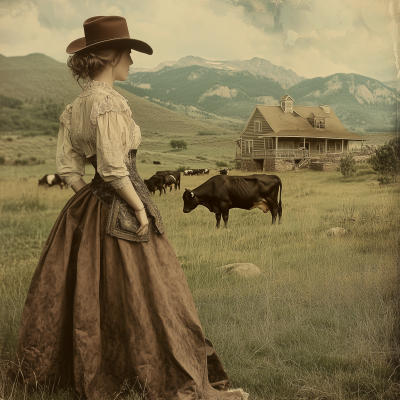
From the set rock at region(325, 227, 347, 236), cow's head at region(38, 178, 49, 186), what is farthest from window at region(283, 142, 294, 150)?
cow's head at region(38, 178, 49, 186)

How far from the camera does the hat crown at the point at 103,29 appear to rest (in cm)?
197

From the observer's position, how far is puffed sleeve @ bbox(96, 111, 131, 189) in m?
1.80

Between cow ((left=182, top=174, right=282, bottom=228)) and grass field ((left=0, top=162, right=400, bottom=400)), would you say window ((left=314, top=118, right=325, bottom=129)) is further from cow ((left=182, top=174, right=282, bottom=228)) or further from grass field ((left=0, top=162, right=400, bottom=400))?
cow ((left=182, top=174, right=282, bottom=228))

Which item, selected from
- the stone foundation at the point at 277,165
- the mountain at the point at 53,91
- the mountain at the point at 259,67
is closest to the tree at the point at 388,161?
the stone foundation at the point at 277,165

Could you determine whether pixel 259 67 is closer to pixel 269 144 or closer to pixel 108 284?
pixel 269 144

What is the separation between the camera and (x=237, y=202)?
4.09 m

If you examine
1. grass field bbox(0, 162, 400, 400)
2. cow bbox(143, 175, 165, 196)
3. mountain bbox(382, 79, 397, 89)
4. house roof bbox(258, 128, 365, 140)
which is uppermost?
mountain bbox(382, 79, 397, 89)

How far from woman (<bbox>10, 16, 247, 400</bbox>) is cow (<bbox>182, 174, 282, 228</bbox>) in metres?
2.04

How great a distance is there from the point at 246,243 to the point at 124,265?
85.9 inches

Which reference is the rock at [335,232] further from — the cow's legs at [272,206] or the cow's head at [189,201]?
the cow's head at [189,201]

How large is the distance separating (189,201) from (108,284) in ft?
7.37

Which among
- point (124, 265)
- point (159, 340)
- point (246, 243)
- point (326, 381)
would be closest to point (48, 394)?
point (159, 340)

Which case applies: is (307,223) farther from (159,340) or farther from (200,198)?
(159,340)

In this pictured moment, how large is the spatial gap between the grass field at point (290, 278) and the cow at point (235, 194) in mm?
76
